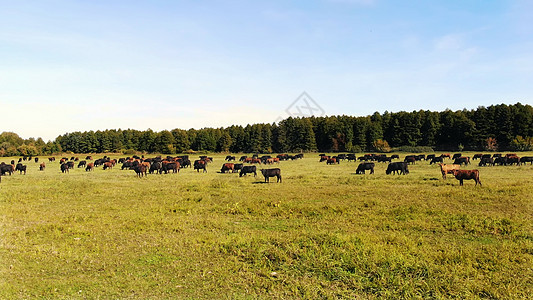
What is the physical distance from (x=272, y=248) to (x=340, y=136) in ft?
301

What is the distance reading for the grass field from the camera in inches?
275

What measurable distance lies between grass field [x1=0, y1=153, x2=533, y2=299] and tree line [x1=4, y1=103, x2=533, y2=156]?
7328 centimetres

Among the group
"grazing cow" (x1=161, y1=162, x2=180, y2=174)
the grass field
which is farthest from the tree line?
the grass field

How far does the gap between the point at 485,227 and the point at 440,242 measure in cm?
264

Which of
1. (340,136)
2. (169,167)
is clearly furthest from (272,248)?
(340,136)

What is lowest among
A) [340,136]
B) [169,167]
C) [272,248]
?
[272,248]

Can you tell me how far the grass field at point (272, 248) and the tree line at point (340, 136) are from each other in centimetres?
7328

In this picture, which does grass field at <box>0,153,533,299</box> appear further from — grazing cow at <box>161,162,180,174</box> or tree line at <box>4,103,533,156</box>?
tree line at <box>4,103,533,156</box>

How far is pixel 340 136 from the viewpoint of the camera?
3858 inches

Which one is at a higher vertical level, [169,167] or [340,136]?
[340,136]

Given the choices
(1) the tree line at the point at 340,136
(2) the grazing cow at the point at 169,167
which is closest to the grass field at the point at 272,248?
(2) the grazing cow at the point at 169,167

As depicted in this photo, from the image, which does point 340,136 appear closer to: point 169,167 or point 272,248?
point 169,167

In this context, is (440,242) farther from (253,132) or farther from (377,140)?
(253,132)

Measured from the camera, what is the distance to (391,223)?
1202 cm
